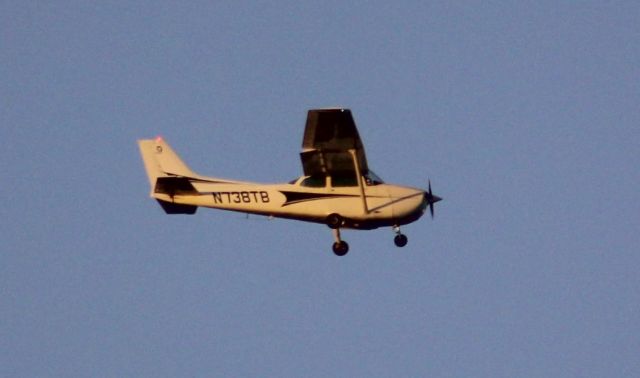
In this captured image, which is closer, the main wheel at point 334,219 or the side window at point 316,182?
the main wheel at point 334,219

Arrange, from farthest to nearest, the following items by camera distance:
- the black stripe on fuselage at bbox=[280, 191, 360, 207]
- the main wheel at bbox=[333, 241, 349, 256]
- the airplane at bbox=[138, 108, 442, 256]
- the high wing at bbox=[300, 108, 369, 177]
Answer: the main wheel at bbox=[333, 241, 349, 256] → the black stripe on fuselage at bbox=[280, 191, 360, 207] → the airplane at bbox=[138, 108, 442, 256] → the high wing at bbox=[300, 108, 369, 177]

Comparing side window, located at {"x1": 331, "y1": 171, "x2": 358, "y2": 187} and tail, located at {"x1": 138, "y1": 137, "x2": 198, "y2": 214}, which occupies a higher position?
tail, located at {"x1": 138, "y1": 137, "x2": 198, "y2": 214}

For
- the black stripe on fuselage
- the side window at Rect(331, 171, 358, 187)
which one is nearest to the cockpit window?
the side window at Rect(331, 171, 358, 187)

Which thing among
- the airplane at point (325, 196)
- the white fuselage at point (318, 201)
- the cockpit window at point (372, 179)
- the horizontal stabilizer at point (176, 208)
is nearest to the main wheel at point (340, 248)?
the airplane at point (325, 196)

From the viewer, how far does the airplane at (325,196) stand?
26.8 metres

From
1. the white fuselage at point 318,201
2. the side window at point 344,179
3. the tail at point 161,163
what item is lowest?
the white fuselage at point 318,201

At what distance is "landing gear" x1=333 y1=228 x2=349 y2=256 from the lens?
27.3m

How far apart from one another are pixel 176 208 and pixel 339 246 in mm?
4137

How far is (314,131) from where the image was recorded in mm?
25453

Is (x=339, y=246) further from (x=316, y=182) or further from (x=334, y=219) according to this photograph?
(x=316, y=182)

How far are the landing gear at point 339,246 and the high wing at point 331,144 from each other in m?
1.43

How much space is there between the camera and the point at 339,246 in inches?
1077

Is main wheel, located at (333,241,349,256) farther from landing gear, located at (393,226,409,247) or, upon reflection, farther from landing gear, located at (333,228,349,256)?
landing gear, located at (393,226,409,247)

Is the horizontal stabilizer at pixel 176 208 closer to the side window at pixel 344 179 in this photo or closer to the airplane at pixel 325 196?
the airplane at pixel 325 196
